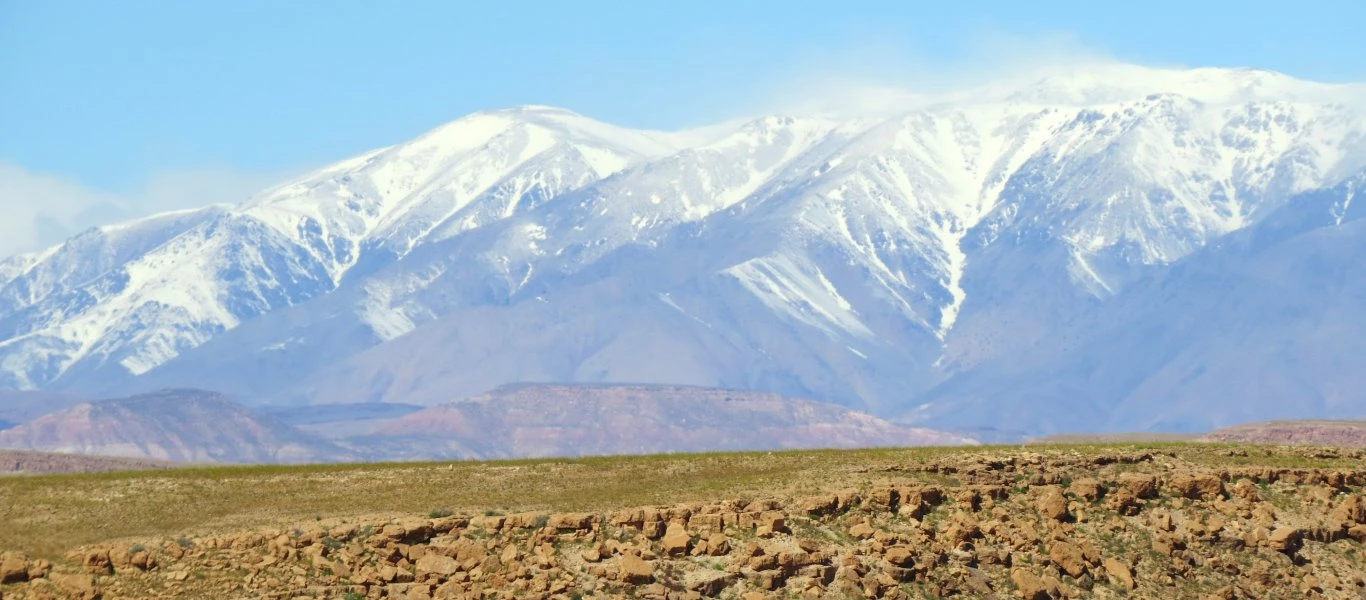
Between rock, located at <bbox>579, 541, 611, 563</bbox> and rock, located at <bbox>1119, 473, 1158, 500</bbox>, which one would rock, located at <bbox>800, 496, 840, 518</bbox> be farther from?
rock, located at <bbox>1119, 473, 1158, 500</bbox>

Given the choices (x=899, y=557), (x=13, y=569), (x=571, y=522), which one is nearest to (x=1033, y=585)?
(x=899, y=557)

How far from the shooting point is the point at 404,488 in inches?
2240

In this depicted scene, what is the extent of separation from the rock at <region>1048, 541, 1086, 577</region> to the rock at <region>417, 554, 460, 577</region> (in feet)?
48.5

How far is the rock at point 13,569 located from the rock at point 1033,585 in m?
22.4

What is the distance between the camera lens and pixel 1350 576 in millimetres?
54531

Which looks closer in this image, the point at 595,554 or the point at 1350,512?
the point at 595,554

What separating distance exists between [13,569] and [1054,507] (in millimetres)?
25266

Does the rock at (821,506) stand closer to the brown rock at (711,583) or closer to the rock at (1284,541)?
the brown rock at (711,583)

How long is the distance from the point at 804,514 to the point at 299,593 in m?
13.0

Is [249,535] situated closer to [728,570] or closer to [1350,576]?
[728,570]

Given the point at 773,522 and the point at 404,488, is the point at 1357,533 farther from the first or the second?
the point at 404,488

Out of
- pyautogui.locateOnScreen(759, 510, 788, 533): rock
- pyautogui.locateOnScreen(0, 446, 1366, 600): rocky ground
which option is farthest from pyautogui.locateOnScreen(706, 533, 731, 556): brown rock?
pyautogui.locateOnScreen(759, 510, 788, 533): rock

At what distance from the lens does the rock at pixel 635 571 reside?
47.3m

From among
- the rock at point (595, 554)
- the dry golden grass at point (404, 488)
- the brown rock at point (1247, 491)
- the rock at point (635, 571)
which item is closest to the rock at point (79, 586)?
the dry golden grass at point (404, 488)
